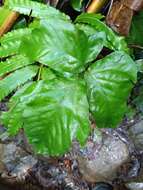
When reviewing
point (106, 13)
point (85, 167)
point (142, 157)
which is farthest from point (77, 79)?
point (142, 157)

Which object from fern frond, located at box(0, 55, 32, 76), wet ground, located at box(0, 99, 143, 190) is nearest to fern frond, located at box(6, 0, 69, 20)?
fern frond, located at box(0, 55, 32, 76)

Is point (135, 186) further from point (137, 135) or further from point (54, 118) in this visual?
point (54, 118)

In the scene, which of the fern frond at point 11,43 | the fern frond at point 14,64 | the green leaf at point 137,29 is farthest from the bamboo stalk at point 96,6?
the fern frond at point 14,64

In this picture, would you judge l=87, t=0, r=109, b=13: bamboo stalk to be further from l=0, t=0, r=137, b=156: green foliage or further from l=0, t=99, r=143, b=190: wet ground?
l=0, t=99, r=143, b=190: wet ground

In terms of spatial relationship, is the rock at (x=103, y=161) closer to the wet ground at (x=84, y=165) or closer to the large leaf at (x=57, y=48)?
the wet ground at (x=84, y=165)

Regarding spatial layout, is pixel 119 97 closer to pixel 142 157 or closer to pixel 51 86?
pixel 51 86

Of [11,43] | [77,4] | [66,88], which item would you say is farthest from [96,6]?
[66,88]
